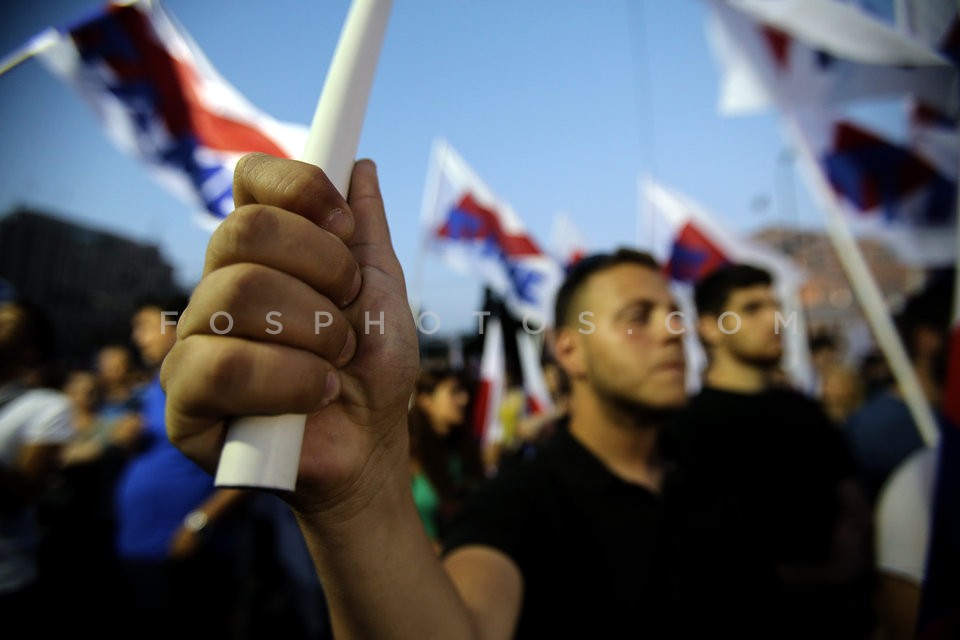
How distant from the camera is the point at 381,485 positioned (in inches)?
30.5

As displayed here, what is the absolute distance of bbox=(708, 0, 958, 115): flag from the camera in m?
2.18

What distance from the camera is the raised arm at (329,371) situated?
521 mm

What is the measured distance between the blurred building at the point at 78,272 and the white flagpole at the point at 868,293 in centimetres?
319

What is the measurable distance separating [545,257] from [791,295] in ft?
8.86

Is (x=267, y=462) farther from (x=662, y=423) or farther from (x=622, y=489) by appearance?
(x=662, y=423)

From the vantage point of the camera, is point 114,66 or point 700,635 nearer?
point 700,635

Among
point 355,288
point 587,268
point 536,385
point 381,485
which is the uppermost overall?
point 587,268

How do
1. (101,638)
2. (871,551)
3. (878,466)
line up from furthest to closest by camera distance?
(101,638) < (878,466) < (871,551)

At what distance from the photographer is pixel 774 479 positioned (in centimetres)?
258

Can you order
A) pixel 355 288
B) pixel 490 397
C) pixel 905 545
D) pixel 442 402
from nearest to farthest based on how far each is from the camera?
pixel 355 288, pixel 905 545, pixel 442 402, pixel 490 397

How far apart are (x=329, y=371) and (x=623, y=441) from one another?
1.61 m

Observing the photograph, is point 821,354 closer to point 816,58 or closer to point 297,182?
point 816,58

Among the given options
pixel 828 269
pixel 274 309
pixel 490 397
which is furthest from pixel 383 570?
pixel 828 269

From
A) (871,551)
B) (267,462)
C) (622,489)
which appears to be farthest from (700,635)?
(871,551)
